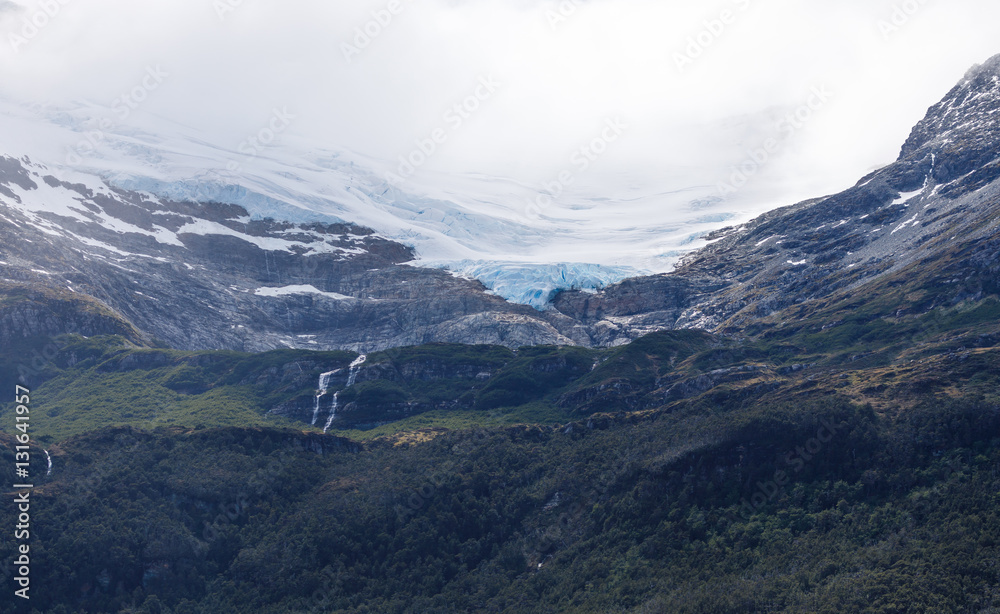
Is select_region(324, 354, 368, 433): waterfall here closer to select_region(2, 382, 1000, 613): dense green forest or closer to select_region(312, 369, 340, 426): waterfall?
select_region(312, 369, 340, 426): waterfall

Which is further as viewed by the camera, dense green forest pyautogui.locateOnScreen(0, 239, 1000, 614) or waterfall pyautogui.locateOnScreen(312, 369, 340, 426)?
waterfall pyautogui.locateOnScreen(312, 369, 340, 426)

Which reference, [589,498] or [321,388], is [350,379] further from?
[589,498]

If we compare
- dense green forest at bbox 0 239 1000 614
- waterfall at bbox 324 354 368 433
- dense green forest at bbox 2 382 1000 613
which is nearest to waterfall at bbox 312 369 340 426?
waterfall at bbox 324 354 368 433

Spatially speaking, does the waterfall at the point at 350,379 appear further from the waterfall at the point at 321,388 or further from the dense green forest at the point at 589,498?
the dense green forest at the point at 589,498

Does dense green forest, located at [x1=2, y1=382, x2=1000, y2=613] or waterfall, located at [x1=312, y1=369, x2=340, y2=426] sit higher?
waterfall, located at [x1=312, y1=369, x2=340, y2=426]

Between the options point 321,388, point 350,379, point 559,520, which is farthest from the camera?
point 350,379

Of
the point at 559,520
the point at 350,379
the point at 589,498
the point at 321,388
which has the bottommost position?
the point at 559,520

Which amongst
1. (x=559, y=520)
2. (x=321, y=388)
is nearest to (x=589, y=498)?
(x=559, y=520)

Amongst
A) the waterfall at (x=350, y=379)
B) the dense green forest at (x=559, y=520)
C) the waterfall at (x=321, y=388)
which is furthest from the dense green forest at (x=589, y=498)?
the waterfall at (x=321, y=388)

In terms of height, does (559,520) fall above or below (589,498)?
below

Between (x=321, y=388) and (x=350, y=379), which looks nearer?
(x=321, y=388)

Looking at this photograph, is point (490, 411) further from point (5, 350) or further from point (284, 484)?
point (5, 350)

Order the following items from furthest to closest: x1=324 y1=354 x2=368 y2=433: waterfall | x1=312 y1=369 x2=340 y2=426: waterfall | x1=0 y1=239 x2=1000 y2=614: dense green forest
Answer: x1=312 y1=369 x2=340 y2=426: waterfall, x1=324 y1=354 x2=368 y2=433: waterfall, x1=0 y1=239 x2=1000 y2=614: dense green forest

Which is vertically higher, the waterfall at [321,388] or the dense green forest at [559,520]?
the waterfall at [321,388]
